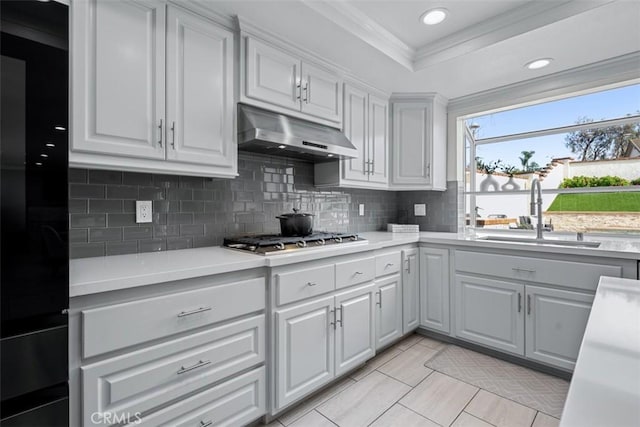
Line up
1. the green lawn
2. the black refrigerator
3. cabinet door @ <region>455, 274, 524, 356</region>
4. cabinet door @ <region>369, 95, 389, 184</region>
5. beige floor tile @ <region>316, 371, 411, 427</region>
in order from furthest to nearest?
cabinet door @ <region>369, 95, 389, 184</region> → the green lawn → cabinet door @ <region>455, 274, 524, 356</region> → beige floor tile @ <region>316, 371, 411, 427</region> → the black refrigerator

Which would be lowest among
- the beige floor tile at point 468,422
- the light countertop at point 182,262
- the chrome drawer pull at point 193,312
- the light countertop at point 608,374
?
the beige floor tile at point 468,422

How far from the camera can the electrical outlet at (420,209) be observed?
3.50 m

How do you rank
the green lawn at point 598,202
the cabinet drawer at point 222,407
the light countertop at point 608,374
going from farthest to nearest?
1. the green lawn at point 598,202
2. the cabinet drawer at point 222,407
3. the light countertop at point 608,374

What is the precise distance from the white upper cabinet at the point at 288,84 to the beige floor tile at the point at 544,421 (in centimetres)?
231

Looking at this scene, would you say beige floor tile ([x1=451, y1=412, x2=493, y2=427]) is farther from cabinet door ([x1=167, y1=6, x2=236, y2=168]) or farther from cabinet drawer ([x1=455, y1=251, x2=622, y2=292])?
cabinet door ([x1=167, y1=6, x2=236, y2=168])

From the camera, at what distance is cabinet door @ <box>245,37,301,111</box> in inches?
75.5

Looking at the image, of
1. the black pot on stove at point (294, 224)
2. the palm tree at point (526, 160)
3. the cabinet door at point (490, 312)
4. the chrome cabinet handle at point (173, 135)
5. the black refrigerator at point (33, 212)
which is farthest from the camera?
the palm tree at point (526, 160)

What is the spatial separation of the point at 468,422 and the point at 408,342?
102cm

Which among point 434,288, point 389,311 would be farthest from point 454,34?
point 389,311

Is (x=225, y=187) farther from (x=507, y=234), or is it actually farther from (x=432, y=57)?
(x=507, y=234)

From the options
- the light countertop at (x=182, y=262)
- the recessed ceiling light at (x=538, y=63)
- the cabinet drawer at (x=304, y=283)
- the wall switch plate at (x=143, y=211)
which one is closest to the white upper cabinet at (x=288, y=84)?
the wall switch plate at (x=143, y=211)

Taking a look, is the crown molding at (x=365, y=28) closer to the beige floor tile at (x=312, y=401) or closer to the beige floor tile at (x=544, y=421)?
the beige floor tile at (x=312, y=401)

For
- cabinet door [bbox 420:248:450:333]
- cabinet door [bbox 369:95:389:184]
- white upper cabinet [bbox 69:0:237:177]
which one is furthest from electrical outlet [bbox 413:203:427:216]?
white upper cabinet [bbox 69:0:237:177]

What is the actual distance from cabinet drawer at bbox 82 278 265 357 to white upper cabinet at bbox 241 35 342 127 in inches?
45.6
